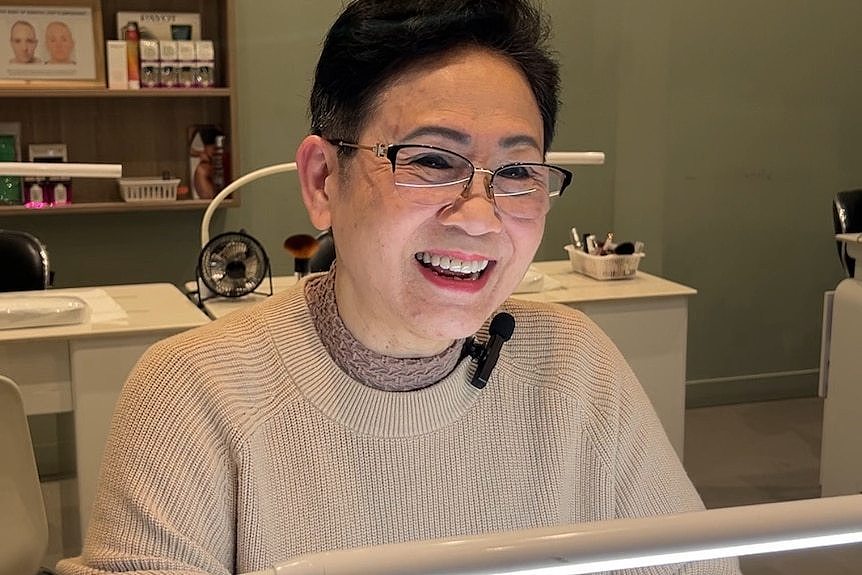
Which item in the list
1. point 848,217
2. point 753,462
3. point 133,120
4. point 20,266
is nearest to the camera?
point 20,266

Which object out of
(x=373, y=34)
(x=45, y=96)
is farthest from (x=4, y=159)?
(x=373, y=34)

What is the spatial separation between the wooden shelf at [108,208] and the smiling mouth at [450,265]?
3.27 m

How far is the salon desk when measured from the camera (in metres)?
3.17

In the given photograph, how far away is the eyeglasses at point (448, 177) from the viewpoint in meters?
1.04

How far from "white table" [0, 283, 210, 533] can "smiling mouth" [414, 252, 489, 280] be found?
175 cm

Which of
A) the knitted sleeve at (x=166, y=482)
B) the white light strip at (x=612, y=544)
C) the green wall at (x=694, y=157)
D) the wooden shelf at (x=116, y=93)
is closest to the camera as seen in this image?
the white light strip at (x=612, y=544)

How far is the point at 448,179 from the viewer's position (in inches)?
41.3

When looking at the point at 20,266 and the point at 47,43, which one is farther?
the point at 47,43

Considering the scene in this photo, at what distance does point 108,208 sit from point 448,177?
10.9 ft

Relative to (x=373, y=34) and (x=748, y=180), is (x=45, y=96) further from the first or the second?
(x=373, y=34)

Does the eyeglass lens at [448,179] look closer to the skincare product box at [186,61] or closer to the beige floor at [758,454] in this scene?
the beige floor at [758,454]

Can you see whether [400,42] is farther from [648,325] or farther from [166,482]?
[648,325]

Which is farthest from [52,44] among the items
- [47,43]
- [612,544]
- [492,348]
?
[612,544]

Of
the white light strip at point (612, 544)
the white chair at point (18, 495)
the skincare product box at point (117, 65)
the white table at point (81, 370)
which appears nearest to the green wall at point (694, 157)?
the skincare product box at point (117, 65)
